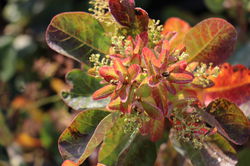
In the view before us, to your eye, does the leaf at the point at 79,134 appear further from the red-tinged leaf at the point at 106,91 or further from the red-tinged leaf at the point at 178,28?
the red-tinged leaf at the point at 178,28

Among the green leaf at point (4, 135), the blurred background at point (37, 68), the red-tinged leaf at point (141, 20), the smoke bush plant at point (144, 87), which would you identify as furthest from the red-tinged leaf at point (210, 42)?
the green leaf at point (4, 135)

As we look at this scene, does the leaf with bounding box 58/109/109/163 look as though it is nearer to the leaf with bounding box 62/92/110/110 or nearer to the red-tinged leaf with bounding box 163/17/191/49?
the leaf with bounding box 62/92/110/110

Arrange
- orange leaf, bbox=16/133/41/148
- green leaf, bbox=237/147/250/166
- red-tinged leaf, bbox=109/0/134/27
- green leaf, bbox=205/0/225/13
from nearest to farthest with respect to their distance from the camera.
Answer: red-tinged leaf, bbox=109/0/134/27, green leaf, bbox=237/147/250/166, green leaf, bbox=205/0/225/13, orange leaf, bbox=16/133/41/148

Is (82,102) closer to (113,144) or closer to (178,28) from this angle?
(113,144)

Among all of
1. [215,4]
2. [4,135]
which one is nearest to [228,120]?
[215,4]

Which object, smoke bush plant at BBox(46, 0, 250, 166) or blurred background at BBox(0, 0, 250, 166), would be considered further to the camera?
blurred background at BBox(0, 0, 250, 166)

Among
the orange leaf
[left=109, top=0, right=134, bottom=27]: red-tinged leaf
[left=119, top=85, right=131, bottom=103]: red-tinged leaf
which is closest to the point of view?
[left=119, top=85, right=131, bottom=103]: red-tinged leaf

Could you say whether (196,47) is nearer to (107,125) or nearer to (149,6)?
(107,125)

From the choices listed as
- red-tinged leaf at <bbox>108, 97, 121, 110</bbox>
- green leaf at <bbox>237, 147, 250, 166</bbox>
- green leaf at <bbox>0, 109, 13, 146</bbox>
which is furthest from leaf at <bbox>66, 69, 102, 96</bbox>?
green leaf at <bbox>0, 109, 13, 146</bbox>
